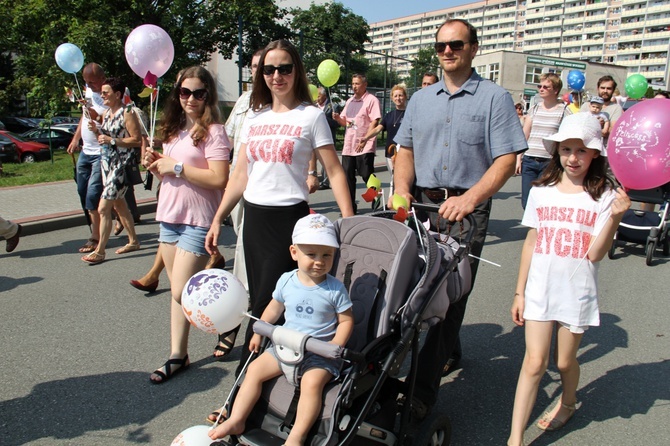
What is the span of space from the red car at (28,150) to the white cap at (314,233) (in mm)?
18900

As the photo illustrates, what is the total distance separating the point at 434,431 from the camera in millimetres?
2600

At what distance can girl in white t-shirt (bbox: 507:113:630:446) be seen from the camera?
2.79 metres

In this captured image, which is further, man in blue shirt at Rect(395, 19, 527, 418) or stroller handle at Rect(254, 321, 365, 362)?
man in blue shirt at Rect(395, 19, 527, 418)

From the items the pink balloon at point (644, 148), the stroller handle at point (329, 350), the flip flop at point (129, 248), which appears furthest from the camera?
the flip flop at point (129, 248)

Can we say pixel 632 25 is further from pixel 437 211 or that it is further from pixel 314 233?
pixel 314 233

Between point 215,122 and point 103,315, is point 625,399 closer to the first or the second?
point 215,122

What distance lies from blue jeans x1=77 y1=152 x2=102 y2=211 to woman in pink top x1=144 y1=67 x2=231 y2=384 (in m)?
2.93

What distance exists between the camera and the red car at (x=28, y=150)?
1830 centimetres

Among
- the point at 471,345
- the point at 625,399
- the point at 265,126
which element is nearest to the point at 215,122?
the point at 265,126

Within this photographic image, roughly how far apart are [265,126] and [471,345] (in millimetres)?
2407

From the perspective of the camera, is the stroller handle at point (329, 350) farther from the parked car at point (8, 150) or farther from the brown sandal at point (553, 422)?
the parked car at point (8, 150)

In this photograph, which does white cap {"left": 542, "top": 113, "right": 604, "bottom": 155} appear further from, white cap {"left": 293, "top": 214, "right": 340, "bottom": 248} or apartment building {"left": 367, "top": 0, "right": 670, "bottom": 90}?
apartment building {"left": 367, "top": 0, "right": 670, "bottom": 90}

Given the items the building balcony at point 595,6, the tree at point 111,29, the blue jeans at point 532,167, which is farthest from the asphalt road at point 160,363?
the building balcony at point 595,6

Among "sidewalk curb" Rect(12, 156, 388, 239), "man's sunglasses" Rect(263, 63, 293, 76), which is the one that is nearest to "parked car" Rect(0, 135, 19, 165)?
"sidewalk curb" Rect(12, 156, 388, 239)
